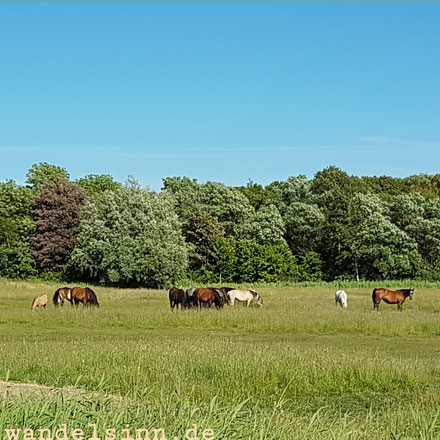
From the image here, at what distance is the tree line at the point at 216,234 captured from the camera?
2223 inches

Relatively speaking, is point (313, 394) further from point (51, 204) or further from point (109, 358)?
point (51, 204)

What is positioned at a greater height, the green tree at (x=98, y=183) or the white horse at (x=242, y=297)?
the green tree at (x=98, y=183)

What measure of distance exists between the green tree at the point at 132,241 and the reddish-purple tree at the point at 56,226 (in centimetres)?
427

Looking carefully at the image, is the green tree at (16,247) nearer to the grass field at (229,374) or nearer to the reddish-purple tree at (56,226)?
the reddish-purple tree at (56,226)

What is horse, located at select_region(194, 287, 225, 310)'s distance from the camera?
30812mm

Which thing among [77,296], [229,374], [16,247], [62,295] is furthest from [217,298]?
[16,247]

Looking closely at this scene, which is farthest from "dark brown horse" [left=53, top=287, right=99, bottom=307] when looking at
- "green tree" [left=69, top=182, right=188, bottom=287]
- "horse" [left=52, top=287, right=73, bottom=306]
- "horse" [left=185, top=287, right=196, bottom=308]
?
"green tree" [left=69, top=182, right=188, bottom=287]

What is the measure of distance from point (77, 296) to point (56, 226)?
33.3m

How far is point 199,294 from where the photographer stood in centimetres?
3111

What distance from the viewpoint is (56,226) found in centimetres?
6347

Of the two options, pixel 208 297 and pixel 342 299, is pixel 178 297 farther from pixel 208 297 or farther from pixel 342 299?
pixel 342 299

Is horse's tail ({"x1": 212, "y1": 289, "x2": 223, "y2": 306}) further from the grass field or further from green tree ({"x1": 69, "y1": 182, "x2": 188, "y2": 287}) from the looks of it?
green tree ({"x1": 69, "y1": 182, "x2": 188, "y2": 287})

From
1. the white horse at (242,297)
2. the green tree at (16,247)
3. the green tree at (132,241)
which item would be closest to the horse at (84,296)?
the white horse at (242,297)

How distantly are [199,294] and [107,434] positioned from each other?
2600cm
